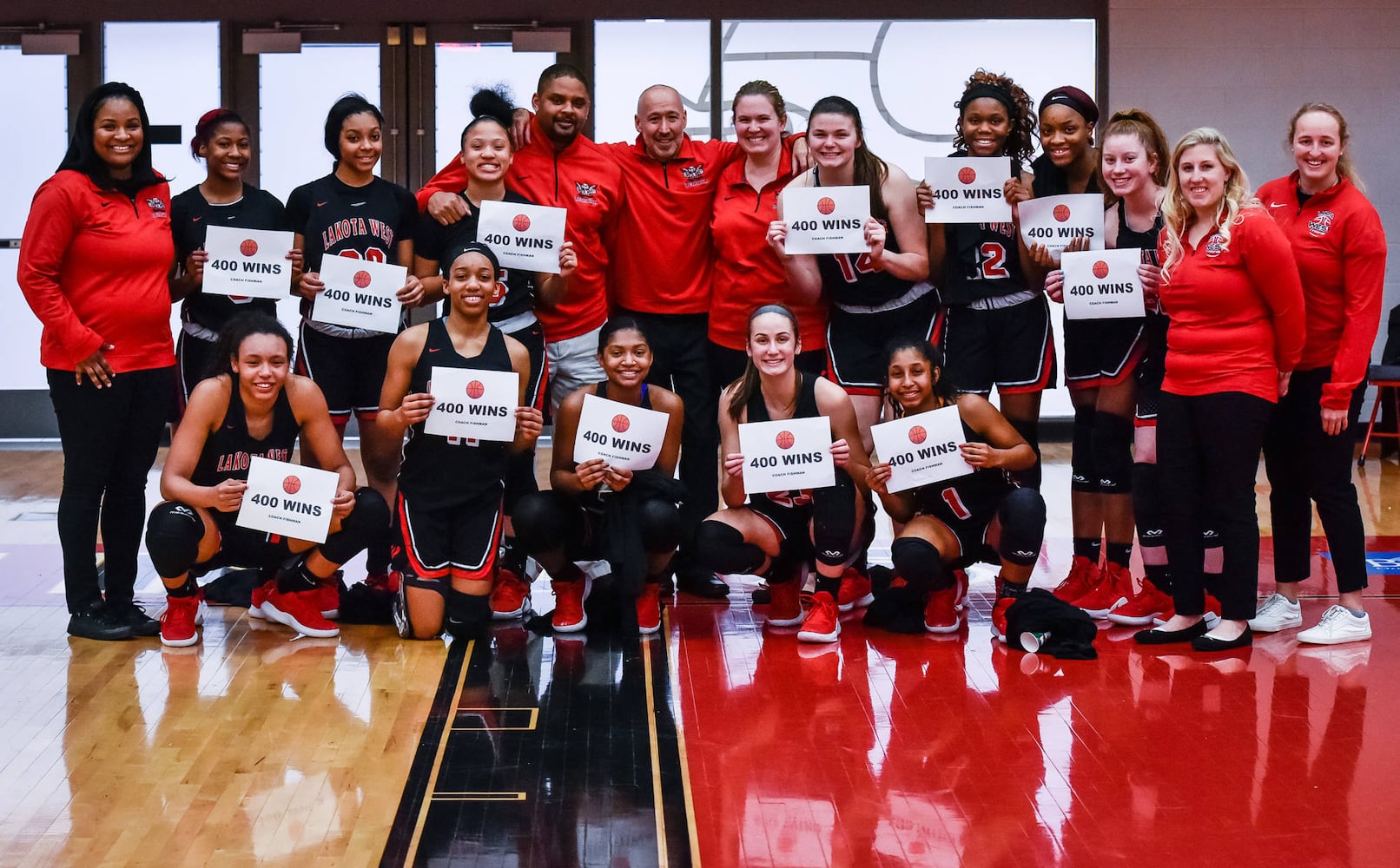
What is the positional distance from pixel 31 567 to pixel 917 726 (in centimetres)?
365

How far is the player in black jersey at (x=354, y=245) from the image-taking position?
4508 millimetres

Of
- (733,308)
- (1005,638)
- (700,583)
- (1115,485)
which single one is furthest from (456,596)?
(1115,485)

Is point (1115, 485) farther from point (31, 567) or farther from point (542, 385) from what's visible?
point (31, 567)

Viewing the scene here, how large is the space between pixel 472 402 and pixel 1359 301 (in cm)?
271

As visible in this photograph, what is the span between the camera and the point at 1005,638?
13.8 feet

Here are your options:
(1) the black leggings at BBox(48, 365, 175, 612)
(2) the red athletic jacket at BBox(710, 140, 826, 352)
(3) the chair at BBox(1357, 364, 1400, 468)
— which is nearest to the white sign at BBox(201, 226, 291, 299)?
(1) the black leggings at BBox(48, 365, 175, 612)

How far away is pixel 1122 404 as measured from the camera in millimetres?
4453

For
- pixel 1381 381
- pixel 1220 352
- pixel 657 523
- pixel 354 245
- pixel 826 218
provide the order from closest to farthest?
pixel 1220 352 → pixel 657 523 → pixel 826 218 → pixel 354 245 → pixel 1381 381

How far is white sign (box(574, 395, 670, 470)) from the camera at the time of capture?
13.9 feet

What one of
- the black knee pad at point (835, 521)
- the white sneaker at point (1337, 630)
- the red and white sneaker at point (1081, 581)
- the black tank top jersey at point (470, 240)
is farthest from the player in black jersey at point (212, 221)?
the white sneaker at point (1337, 630)

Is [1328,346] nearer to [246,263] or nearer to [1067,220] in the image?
[1067,220]

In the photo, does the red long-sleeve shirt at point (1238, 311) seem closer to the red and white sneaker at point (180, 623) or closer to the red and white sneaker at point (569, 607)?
the red and white sneaker at point (569, 607)

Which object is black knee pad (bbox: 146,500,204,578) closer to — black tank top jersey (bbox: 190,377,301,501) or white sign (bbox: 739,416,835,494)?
black tank top jersey (bbox: 190,377,301,501)

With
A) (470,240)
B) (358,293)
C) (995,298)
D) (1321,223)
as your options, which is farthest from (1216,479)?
(358,293)
